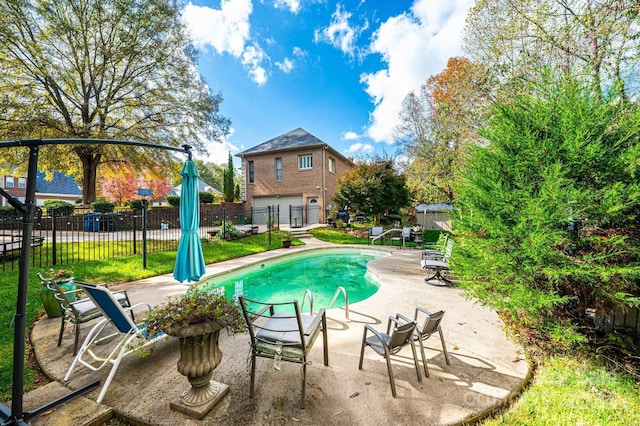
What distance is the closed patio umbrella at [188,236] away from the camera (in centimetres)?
389

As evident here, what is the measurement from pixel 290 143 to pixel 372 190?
963 cm

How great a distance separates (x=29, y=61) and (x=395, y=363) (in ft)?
65.2

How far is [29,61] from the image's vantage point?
1247 centimetres

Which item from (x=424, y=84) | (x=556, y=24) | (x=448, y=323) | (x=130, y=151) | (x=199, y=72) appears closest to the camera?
(x=448, y=323)

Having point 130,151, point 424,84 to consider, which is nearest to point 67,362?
point 130,151

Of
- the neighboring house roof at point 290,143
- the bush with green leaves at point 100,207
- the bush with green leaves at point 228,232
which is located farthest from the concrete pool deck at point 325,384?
the neighboring house roof at point 290,143

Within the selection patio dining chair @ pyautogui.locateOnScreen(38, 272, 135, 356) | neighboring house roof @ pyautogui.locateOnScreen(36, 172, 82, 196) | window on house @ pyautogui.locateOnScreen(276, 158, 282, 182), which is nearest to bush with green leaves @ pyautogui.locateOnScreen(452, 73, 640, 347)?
patio dining chair @ pyautogui.locateOnScreen(38, 272, 135, 356)

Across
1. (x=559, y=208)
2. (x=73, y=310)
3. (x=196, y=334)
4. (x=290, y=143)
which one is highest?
(x=290, y=143)

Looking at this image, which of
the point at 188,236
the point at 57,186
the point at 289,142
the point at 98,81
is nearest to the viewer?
the point at 188,236

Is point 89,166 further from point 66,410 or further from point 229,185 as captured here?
point 66,410

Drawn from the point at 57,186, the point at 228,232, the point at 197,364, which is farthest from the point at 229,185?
the point at 57,186

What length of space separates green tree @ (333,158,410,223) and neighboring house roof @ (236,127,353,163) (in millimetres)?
5291

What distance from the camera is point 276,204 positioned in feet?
73.2

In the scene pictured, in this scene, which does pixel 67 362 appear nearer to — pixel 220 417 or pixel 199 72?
pixel 220 417
